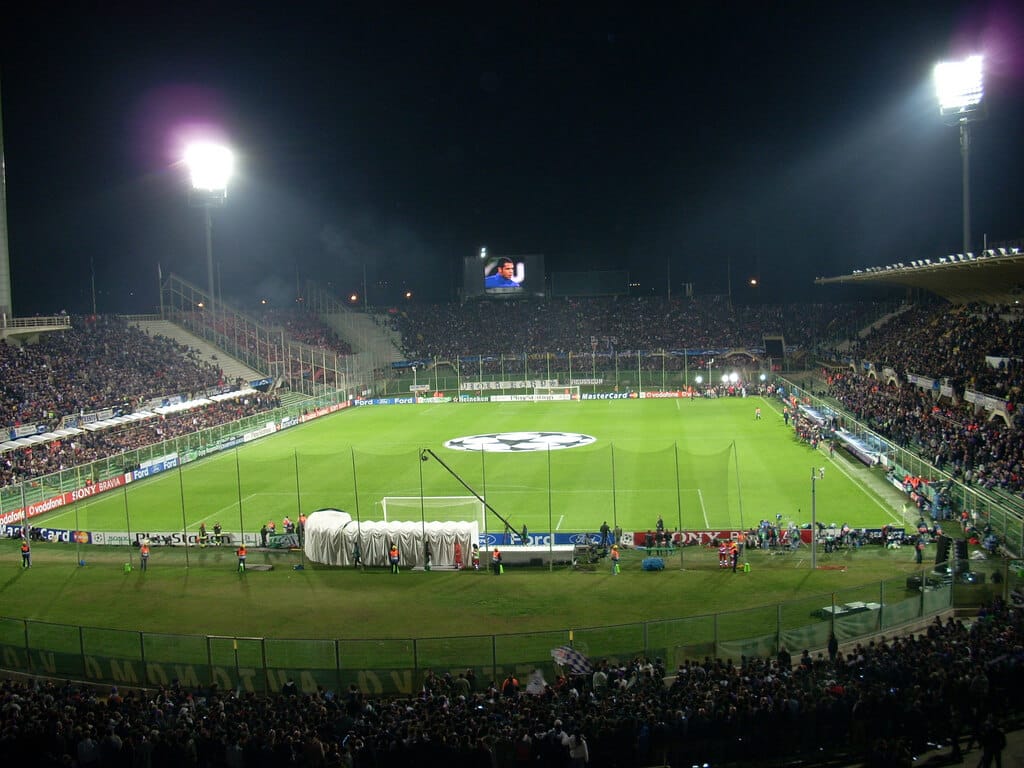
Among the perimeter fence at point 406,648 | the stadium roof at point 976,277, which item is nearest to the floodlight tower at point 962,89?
the stadium roof at point 976,277

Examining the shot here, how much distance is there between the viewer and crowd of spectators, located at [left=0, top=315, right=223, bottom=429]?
1923 inches

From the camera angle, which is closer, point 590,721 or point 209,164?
point 590,721

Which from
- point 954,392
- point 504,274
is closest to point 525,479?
point 954,392

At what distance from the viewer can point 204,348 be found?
→ 237ft

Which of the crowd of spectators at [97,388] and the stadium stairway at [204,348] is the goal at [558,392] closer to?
the crowd of spectators at [97,388]

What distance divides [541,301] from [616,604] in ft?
274

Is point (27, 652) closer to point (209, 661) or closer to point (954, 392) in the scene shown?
point (209, 661)

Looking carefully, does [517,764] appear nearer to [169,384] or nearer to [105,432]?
[105,432]

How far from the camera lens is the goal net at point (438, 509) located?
30.7m

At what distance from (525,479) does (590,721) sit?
28.0 m

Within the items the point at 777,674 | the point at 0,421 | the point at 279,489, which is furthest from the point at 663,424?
the point at 777,674

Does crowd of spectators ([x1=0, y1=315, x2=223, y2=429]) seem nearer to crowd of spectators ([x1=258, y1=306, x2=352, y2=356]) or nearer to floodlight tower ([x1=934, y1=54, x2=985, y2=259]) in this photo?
crowd of spectators ([x1=258, y1=306, x2=352, y2=356])

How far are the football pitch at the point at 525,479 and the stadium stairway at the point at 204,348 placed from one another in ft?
40.5

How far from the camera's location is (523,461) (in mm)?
45531
